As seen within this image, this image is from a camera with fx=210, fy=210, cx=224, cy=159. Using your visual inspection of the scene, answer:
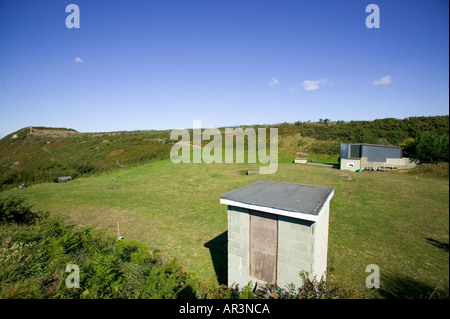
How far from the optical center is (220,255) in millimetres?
7277

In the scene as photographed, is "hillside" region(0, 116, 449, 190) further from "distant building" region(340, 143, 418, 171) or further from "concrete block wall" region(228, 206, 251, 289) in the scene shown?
"concrete block wall" region(228, 206, 251, 289)

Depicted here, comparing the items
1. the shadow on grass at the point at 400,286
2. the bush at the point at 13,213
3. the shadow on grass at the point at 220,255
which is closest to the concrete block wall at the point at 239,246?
the shadow on grass at the point at 220,255

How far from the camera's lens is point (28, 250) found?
17.5 ft

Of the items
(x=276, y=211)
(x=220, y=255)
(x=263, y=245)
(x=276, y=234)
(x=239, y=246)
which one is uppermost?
(x=276, y=211)

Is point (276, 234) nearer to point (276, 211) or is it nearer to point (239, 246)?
point (276, 211)

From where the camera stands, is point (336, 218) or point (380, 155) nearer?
point (380, 155)

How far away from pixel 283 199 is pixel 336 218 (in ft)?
21.8

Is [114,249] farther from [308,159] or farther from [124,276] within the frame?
[308,159]

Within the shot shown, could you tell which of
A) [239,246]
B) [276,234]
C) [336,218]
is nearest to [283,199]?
[276,234]

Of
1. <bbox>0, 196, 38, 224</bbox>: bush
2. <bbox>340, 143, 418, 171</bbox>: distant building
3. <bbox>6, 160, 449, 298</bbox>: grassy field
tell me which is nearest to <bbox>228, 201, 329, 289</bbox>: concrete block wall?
<bbox>6, 160, 449, 298</bbox>: grassy field

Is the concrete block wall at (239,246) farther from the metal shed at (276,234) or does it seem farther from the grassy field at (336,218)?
the grassy field at (336,218)

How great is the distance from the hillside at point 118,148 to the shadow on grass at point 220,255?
4.79 m

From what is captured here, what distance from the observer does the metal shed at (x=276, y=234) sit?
4.16 meters
